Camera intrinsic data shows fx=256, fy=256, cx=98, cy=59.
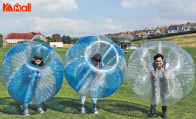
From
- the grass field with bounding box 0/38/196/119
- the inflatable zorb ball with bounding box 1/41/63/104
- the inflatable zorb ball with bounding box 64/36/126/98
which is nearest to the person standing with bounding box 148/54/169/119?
the inflatable zorb ball with bounding box 64/36/126/98

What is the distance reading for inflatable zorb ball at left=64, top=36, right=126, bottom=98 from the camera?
5555 millimetres

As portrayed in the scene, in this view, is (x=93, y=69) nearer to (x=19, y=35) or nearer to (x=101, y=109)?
(x=101, y=109)

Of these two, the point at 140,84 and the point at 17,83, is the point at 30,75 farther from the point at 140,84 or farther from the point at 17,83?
the point at 140,84

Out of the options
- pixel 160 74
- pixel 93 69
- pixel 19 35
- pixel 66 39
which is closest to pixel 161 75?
pixel 160 74

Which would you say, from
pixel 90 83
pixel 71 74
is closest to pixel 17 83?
pixel 71 74

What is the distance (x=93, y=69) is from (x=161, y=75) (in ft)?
4.82

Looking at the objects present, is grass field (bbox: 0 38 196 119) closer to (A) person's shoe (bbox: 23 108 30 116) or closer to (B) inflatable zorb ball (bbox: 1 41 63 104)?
(A) person's shoe (bbox: 23 108 30 116)

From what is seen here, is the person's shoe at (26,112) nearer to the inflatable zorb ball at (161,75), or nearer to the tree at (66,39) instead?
the inflatable zorb ball at (161,75)

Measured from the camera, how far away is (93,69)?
5527 mm

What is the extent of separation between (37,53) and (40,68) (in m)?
0.39

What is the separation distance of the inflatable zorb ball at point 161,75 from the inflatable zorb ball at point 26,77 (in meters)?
1.75

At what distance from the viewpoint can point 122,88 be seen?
33.3 feet

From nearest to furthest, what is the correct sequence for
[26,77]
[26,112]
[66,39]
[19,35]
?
[26,77], [26,112], [66,39], [19,35]

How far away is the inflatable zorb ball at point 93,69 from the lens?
5.55 metres
